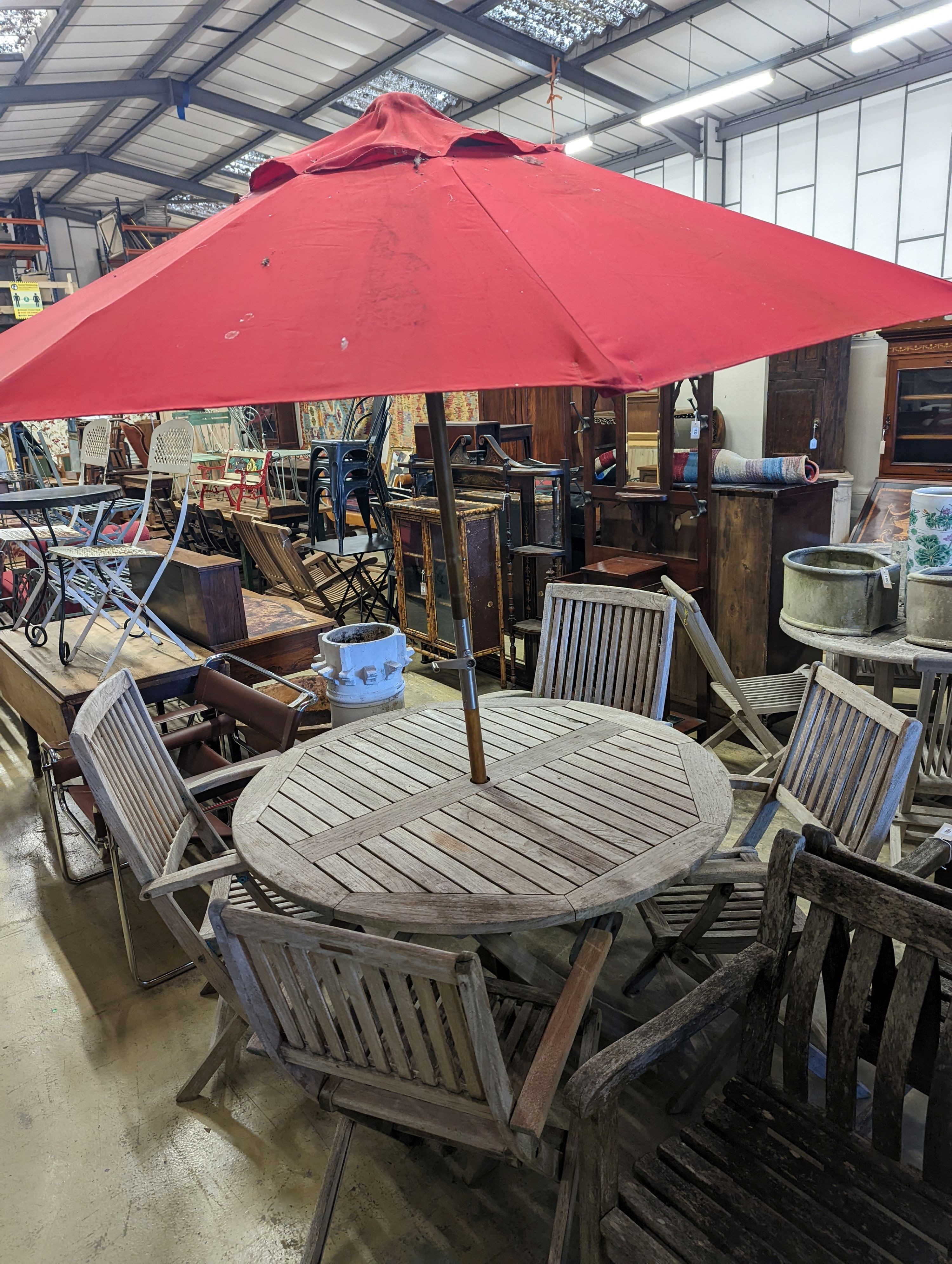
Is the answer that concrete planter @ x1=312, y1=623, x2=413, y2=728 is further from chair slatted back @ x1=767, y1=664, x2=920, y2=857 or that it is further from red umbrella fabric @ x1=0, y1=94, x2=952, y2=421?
red umbrella fabric @ x1=0, y1=94, x2=952, y2=421

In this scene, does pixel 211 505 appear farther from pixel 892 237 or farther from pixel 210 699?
pixel 892 237

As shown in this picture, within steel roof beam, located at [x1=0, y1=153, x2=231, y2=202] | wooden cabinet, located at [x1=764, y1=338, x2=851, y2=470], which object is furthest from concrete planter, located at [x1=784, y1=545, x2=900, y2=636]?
steel roof beam, located at [x1=0, y1=153, x2=231, y2=202]

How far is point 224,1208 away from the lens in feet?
6.15

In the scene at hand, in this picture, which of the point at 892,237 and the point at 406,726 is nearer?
the point at 406,726

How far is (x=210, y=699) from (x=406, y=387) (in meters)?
2.21

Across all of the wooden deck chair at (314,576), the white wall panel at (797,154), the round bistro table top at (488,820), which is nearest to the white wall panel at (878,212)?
the white wall panel at (797,154)

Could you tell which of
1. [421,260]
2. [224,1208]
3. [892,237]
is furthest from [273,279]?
[892,237]

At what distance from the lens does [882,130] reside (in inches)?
296

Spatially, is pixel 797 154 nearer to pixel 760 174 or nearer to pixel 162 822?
pixel 760 174

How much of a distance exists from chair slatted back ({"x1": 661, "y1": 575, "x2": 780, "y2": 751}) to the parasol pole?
4.62 ft

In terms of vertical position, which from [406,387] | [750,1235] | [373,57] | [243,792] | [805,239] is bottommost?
[750,1235]

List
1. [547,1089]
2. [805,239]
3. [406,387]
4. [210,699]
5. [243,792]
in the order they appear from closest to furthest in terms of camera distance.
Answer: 1. [406,387]
2. [547,1089]
3. [805,239]
4. [243,792]
5. [210,699]

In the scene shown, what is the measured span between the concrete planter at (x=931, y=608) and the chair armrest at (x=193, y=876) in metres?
2.36

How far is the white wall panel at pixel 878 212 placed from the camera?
755cm
